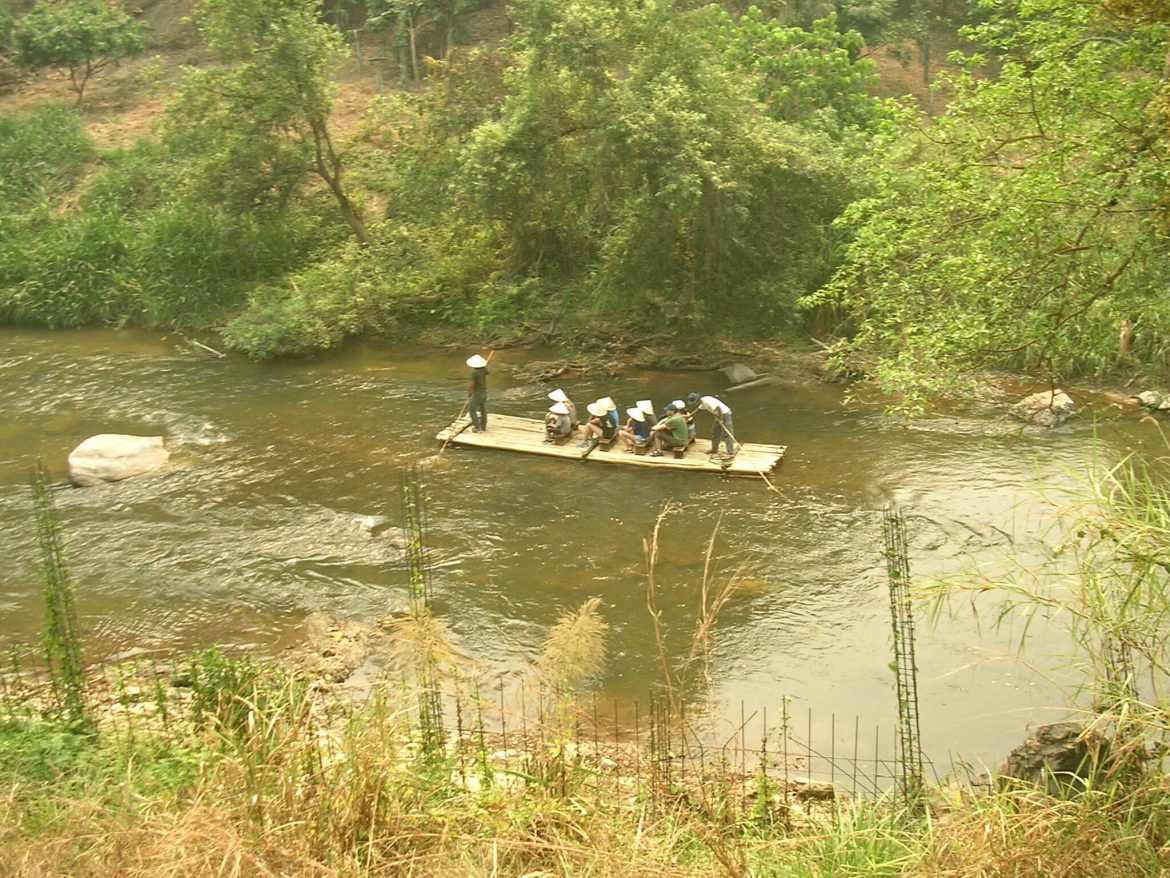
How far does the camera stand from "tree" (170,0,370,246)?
1938 centimetres

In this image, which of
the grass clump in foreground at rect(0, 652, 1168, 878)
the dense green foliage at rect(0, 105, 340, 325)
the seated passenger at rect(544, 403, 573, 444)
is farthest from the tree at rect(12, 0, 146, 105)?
the grass clump in foreground at rect(0, 652, 1168, 878)

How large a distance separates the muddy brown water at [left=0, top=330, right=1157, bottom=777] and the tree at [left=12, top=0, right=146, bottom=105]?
37.9 ft

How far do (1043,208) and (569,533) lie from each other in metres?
6.24

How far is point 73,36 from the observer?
26281 mm

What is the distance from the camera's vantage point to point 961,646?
10.7m

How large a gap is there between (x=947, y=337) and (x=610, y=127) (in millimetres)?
8350

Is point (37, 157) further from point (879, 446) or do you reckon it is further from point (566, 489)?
point (879, 446)

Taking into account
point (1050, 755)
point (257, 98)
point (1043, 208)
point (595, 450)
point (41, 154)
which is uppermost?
point (257, 98)

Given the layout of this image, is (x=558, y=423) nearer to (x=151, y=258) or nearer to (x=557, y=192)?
(x=557, y=192)

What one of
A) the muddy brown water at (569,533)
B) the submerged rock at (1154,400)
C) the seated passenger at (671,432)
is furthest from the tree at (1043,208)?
the submerged rock at (1154,400)

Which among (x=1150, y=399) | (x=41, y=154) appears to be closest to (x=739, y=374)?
(x=1150, y=399)

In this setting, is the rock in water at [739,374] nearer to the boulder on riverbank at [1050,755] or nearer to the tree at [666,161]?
the tree at [666,161]

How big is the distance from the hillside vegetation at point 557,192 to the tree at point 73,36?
306 mm

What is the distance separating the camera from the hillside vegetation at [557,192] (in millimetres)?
11969
